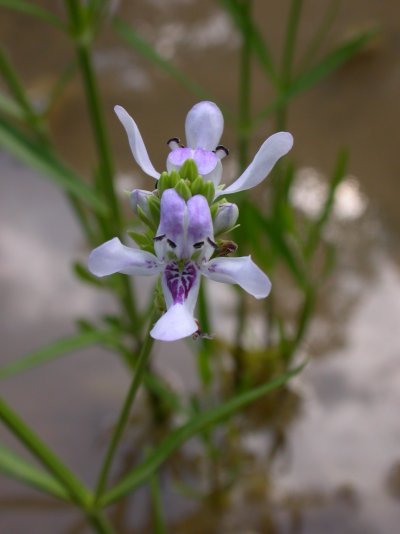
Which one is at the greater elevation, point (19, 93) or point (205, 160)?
point (19, 93)

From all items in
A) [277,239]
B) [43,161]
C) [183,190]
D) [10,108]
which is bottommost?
[183,190]

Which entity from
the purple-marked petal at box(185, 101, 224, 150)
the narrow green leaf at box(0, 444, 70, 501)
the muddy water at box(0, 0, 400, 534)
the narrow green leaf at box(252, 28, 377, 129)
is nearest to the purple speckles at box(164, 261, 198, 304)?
the purple-marked petal at box(185, 101, 224, 150)

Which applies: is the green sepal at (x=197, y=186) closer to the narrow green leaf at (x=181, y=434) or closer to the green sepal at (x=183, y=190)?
the green sepal at (x=183, y=190)

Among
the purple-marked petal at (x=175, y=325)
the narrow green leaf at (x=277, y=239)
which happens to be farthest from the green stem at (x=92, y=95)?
the purple-marked petal at (x=175, y=325)

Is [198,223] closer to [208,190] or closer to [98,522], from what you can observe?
[208,190]

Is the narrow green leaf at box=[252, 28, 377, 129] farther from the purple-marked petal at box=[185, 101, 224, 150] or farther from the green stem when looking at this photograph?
the purple-marked petal at box=[185, 101, 224, 150]

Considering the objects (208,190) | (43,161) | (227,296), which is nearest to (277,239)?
(43,161)
